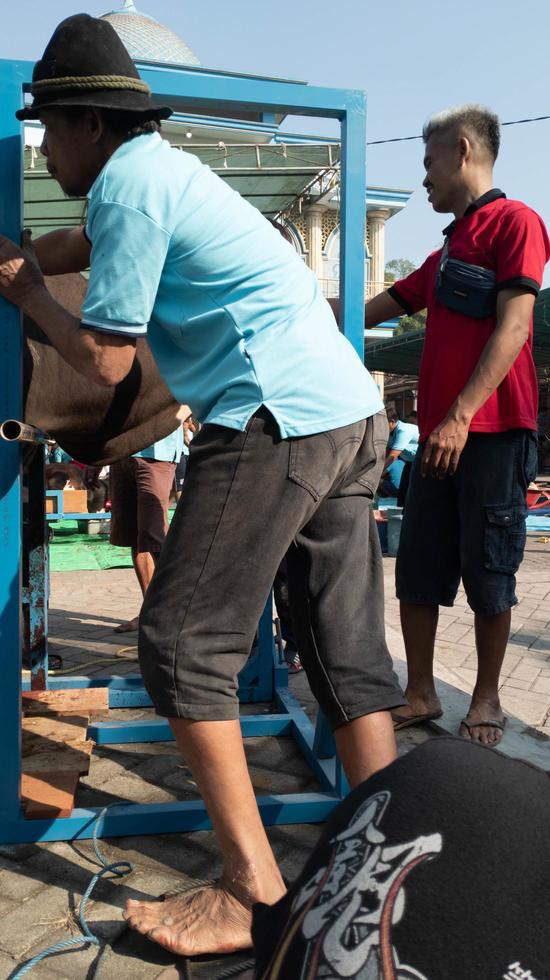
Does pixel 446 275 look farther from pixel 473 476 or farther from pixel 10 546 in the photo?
pixel 10 546

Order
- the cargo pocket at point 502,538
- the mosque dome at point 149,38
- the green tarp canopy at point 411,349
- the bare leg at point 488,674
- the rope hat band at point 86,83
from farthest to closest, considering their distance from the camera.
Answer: the mosque dome at point 149,38 → the green tarp canopy at point 411,349 → the bare leg at point 488,674 → the cargo pocket at point 502,538 → the rope hat band at point 86,83

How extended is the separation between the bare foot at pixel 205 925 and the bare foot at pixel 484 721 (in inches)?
54.3

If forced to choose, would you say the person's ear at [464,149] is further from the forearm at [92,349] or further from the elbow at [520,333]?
the forearm at [92,349]

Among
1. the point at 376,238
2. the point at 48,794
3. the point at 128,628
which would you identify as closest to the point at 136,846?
the point at 48,794

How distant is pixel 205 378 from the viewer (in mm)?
1774

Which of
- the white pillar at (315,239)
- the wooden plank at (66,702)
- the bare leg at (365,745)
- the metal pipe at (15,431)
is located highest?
the white pillar at (315,239)

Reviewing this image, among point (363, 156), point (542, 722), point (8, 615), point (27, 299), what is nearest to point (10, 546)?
point (8, 615)

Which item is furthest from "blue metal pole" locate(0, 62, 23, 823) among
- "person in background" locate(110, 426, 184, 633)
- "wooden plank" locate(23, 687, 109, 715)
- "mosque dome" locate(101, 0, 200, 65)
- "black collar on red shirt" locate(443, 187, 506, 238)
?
"mosque dome" locate(101, 0, 200, 65)

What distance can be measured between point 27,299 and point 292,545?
0.85m

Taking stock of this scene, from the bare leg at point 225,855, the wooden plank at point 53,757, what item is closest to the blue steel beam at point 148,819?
the wooden plank at point 53,757

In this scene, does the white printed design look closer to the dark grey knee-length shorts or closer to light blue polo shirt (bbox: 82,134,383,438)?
the dark grey knee-length shorts

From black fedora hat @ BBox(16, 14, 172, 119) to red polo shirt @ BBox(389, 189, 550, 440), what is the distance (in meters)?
1.42

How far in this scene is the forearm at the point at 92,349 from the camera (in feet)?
5.49

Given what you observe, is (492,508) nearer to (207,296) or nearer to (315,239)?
(207,296)
